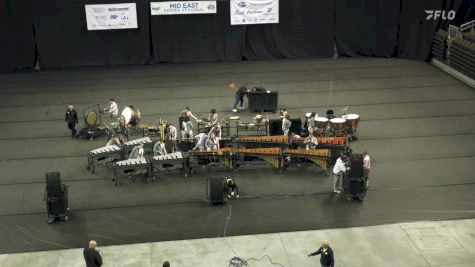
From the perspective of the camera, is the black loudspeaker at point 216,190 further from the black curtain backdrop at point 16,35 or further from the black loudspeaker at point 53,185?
the black curtain backdrop at point 16,35

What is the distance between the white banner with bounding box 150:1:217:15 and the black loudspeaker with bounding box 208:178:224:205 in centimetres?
1639

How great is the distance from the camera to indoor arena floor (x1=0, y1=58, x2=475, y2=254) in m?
15.1

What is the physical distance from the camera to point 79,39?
101ft

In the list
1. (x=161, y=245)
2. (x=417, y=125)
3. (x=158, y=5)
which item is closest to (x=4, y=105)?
(x=158, y=5)

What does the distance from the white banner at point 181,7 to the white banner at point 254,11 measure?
1.12 meters

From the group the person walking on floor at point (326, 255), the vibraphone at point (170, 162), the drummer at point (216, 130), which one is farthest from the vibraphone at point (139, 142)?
the person walking on floor at point (326, 255)

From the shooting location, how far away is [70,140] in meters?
20.8

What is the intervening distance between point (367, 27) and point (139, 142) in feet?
54.8

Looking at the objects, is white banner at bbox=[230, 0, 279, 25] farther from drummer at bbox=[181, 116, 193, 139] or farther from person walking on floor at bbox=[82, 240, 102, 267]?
person walking on floor at bbox=[82, 240, 102, 267]

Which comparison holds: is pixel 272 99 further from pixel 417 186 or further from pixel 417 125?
pixel 417 186

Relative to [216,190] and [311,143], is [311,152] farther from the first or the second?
[216,190]

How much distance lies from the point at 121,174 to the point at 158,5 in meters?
14.6

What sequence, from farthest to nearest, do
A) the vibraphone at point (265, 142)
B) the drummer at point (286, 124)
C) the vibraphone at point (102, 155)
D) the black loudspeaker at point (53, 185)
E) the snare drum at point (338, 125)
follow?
the snare drum at point (338, 125), the drummer at point (286, 124), the vibraphone at point (265, 142), the vibraphone at point (102, 155), the black loudspeaker at point (53, 185)

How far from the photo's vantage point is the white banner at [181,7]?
99.6 feet
